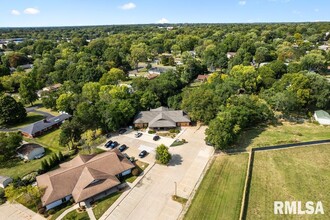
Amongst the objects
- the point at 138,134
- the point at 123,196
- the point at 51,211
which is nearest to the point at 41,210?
the point at 51,211

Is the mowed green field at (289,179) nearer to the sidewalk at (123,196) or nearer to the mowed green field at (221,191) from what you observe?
the mowed green field at (221,191)

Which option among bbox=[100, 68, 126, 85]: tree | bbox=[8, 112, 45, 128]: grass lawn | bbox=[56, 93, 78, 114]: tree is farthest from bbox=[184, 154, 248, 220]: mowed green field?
bbox=[100, 68, 126, 85]: tree

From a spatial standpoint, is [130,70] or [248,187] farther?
[130,70]

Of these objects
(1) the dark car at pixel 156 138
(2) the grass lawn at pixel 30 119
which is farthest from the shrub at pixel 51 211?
(2) the grass lawn at pixel 30 119

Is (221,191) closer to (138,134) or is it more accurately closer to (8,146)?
(138,134)

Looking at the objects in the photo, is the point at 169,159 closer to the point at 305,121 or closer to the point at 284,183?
the point at 284,183

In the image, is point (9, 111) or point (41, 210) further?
point (9, 111)

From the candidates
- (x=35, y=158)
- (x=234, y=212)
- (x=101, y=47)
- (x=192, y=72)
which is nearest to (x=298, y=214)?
(x=234, y=212)
